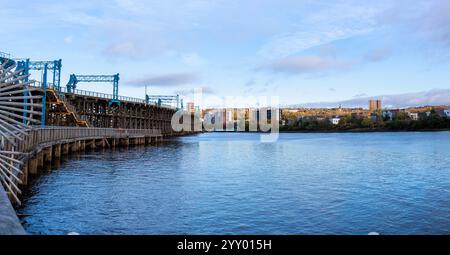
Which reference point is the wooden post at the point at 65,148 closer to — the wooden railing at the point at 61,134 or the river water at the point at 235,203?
the wooden railing at the point at 61,134

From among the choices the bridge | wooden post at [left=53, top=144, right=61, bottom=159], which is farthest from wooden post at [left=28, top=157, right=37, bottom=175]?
wooden post at [left=53, top=144, right=61, bottom=159]

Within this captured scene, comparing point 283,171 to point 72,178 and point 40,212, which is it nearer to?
point 72,178

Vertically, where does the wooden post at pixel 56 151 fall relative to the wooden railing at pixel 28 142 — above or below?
below

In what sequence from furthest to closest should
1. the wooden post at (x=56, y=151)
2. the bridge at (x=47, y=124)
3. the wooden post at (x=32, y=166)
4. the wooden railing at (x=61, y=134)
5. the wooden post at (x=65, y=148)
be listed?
the wooden post at (x=65, y=148) < the wooden post at (x=56, y=151) < the wooden post at (x=32, y=166) < the wooden railing at (x=61, y=134) < the bridge at (x=47, y=124)

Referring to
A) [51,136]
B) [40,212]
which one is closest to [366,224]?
[40,212]

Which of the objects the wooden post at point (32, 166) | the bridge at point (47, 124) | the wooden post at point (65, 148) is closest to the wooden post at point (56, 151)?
the bridge at point (47, 124)

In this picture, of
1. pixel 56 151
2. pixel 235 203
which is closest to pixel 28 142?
pixel 235 203

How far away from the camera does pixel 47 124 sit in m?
91.0

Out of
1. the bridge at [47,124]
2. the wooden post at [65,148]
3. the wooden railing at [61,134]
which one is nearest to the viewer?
the bridge at [47,124]

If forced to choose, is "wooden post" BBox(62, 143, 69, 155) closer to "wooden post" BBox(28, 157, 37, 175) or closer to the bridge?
the bridge

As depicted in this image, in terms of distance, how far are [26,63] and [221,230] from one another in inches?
2123

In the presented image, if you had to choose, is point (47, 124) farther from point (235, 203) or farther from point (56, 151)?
point (235, 203)

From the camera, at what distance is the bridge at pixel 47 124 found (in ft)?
30.1

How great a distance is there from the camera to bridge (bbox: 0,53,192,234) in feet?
30.1
